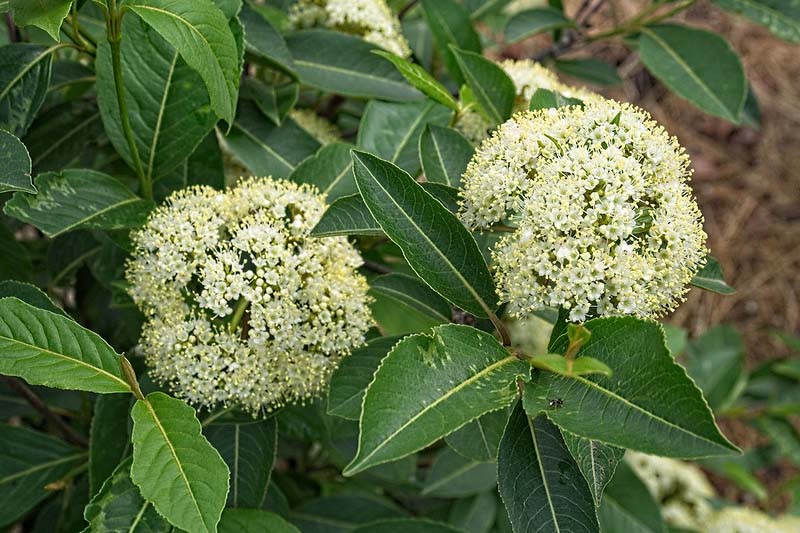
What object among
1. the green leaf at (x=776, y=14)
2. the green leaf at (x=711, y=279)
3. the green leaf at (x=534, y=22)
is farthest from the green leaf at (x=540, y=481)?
the green leaf at (x=776, y=14)

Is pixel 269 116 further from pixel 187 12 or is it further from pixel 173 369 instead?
pixel 173 369

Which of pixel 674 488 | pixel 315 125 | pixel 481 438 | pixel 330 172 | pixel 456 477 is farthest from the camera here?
pixel 674 488

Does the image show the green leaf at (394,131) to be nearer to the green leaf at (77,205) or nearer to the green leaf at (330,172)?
the green leaf at (330,172)

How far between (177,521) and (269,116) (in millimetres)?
1125

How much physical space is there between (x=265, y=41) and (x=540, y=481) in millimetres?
1271

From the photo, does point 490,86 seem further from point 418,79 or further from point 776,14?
point 776,14

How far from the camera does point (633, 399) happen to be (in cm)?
124

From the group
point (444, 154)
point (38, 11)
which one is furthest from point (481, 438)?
point (38, 11)

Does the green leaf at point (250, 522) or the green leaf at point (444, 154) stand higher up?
the green leaf at point (444, 154)

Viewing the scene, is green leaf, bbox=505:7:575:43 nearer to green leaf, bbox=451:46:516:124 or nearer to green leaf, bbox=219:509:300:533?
green leaf, bbox=451:46:516:124

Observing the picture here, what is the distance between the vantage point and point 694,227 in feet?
→ 5.00

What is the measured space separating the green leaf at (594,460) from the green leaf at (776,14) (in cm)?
175

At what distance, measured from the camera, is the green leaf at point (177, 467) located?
4.21ft

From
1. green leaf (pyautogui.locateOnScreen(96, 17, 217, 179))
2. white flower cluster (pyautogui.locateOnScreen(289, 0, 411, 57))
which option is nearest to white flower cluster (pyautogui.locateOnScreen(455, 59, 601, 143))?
white flower cluster (pyautogui.locateOnScreen(289, 0, 411, 57))
